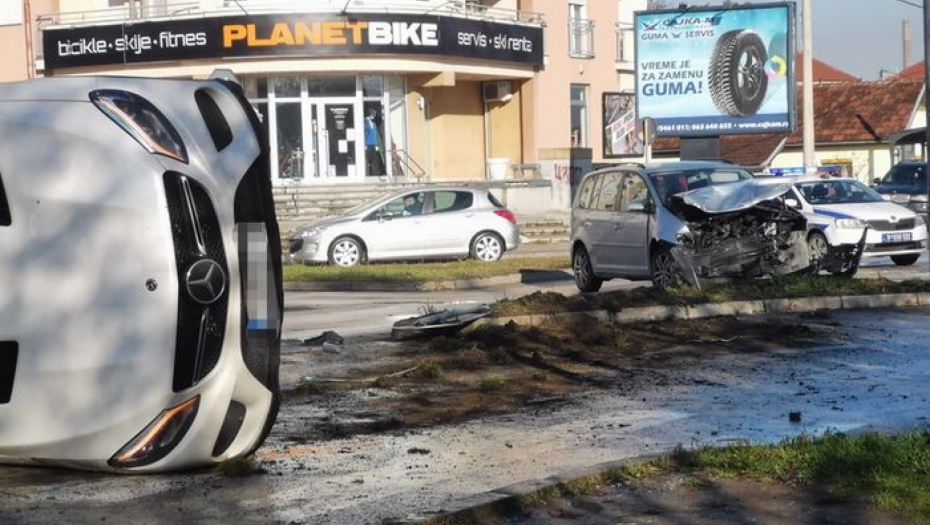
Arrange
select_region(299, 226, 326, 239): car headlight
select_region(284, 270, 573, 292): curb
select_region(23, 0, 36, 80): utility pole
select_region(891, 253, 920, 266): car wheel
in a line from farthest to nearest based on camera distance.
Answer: select_region(23, 0, 36, 80): utility pole → select_region(299, 226, 326, 239): car headlight → select_region(891, 253, 920, 266): car wheel → select_region(284, 270, 573, 292): curb

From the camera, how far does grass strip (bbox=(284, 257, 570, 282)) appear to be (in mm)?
24328

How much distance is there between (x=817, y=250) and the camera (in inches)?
841

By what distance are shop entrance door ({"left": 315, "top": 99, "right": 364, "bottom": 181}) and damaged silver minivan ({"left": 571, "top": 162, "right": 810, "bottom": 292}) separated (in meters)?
22.9

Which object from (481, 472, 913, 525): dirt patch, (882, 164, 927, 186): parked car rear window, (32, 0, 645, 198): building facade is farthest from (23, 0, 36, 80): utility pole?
(481, 472, 913, 525): dirt patch

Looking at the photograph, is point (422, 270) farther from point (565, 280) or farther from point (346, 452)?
point (346, 452)

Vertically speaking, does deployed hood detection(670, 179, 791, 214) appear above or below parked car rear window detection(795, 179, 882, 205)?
above

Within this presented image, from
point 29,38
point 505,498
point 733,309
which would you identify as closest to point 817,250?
point 733,309

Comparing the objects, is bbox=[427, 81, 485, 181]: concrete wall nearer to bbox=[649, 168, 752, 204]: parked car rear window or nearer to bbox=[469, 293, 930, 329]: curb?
bbox=[649, 168, 752, 204]: parked car rear window

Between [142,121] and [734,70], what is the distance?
39.3 metres

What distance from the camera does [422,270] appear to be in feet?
83.7

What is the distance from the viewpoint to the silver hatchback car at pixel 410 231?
29375mm

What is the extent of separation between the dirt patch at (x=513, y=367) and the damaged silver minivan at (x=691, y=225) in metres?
2.56

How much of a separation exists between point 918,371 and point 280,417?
4.83 m

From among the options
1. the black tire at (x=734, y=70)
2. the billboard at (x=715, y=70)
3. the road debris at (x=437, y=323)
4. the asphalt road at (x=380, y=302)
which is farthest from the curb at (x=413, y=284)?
the black tire at (x=734, y=70)
